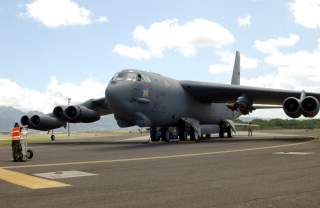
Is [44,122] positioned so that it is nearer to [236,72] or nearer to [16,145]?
[16,145]

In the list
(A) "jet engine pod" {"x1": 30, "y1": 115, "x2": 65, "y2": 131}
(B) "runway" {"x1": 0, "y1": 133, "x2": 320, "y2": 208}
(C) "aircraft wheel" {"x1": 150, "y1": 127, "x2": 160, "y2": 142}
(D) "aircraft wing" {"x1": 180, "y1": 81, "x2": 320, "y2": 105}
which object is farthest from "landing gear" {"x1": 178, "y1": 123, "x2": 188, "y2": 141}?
(B) "runway" {"x1": 0, "y1": 133, "x2": 320, "y2": 208}

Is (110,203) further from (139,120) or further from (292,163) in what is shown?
(139,120)

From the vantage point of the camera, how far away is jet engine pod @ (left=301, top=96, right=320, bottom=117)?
2667cm

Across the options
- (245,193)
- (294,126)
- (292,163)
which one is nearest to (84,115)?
(292,163)

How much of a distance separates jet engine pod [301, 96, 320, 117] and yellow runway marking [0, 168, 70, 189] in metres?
20.4

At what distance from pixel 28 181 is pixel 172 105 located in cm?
1986

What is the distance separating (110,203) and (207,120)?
1085 inches

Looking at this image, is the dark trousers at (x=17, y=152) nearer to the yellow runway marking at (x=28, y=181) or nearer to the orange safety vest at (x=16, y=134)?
the orange safety vest at (x=16, y=134)

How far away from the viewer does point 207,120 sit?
33.8m

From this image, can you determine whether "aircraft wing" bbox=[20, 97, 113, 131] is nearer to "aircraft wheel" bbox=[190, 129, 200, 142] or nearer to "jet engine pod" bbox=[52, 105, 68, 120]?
"jet engine pod" bbox=[52, 105, 68, 120]

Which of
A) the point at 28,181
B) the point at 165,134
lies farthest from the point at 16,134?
the point at 165,134

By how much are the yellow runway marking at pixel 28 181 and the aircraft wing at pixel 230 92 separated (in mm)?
20590

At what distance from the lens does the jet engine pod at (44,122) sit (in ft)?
107

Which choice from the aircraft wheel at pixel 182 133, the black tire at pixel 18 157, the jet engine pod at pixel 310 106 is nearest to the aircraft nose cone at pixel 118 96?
the aircraft wheel at pixel 182 133
